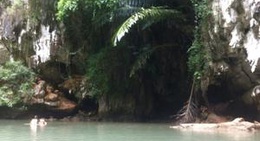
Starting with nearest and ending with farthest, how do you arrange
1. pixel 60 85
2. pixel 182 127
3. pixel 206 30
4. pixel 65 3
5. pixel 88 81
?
pixel 182 127 < pixel 206 30 < pixel 65 3 < pixel 88 81 < pixel 60 85

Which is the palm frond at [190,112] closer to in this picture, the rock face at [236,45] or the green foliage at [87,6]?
the rock face at [236,45]

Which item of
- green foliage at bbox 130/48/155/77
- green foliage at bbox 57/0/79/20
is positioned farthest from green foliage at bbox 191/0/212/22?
green foliage at bbox 57/0/79/20

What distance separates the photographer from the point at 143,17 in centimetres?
1570

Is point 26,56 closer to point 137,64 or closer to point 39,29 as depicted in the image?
point 39,29

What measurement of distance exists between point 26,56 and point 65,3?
3.73 metres

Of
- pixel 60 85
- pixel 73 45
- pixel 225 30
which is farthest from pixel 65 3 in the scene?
pixel 225 30

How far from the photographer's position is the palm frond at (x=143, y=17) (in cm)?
1539

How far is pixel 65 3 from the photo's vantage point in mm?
17109

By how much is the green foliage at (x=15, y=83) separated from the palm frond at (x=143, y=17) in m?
4.78

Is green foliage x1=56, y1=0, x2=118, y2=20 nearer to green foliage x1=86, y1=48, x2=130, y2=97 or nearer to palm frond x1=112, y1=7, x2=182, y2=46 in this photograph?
palm frond x1=112, y1=7, x2=182, y2=46

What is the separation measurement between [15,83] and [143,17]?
20.2ft

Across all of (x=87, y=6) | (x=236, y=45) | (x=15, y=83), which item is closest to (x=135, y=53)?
(x=87, y=6)

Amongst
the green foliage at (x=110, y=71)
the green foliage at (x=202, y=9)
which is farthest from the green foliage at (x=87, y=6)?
the green foliage at (x=202, y=9)

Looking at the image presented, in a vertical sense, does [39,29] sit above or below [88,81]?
above
